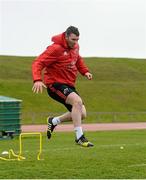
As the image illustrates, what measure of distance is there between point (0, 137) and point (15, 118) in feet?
5.30

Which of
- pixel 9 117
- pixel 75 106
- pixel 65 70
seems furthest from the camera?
pixel 9 117

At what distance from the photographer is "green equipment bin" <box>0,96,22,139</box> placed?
85.4 feet

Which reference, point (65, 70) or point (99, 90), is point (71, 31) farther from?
point (99, 90)

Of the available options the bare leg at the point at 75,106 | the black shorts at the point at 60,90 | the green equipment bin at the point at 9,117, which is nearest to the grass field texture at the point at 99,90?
the green equipment bin at the point at 9,117

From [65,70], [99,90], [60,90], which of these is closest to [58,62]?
[65,70]

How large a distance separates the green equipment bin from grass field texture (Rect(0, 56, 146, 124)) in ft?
57.5

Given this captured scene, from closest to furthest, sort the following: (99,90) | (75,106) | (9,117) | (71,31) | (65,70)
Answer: (71,31) < (75,106) < (65,70) < (9,117) < (99,90)

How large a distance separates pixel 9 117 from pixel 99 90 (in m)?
39.2

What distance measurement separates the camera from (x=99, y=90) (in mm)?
65312

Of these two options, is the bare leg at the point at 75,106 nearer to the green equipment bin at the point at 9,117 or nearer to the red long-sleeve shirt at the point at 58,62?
the red long-sleeve shirt at the point at 58,62

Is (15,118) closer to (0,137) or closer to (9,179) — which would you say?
(0,137)

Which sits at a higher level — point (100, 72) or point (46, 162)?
point (100, 72)

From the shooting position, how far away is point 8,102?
86.8 ft

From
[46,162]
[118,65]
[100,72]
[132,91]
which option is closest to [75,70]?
[46,162]
